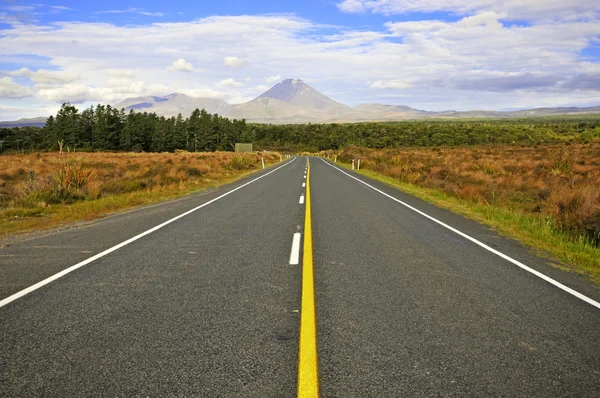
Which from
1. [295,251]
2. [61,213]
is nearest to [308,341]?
[295,251]

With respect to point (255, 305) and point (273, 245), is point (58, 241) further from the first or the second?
point (255, 305)

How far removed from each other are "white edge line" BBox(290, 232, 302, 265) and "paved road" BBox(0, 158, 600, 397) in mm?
133

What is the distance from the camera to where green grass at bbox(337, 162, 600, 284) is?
6.82m

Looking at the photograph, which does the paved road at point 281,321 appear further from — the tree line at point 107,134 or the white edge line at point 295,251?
the tree line at point 107,134

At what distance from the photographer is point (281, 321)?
4.08 m

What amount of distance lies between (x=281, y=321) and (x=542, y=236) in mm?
7505

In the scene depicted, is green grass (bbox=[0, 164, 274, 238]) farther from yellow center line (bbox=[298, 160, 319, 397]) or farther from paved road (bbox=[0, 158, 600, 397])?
yellow center line (bbox=[298, 160, 319, 397])

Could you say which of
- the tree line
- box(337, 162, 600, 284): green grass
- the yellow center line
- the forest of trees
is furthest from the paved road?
the tree line

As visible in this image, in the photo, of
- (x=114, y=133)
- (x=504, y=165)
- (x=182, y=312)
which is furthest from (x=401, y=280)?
(x=114, y=133)

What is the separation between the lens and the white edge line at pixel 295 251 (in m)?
6.32

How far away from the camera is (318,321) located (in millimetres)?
4074

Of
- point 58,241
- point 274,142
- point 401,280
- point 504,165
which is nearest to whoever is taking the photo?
point 401,280

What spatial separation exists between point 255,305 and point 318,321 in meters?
0.80

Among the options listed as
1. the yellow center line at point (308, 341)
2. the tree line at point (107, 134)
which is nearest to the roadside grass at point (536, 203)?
the yellow center line at point (308, 341)
